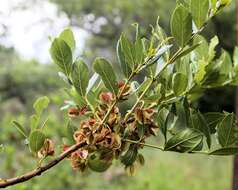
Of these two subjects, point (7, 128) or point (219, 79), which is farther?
point (7, 128)

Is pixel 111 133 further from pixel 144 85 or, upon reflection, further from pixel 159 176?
pixel 159 176

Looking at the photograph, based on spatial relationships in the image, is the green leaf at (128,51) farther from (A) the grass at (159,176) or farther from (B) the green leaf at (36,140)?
(A) the grass at (159,176)

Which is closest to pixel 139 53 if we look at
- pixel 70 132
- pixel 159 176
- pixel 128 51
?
pixel 128 51

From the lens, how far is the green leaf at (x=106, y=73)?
0.42m

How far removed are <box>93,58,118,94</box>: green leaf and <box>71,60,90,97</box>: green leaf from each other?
0.02 metres

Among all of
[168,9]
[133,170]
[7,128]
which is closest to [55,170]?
[7,128]

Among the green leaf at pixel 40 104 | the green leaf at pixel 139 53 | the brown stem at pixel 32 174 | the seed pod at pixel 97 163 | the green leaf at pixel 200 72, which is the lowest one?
the seed pod at pixel 97 163

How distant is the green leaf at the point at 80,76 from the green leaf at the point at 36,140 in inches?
2.2

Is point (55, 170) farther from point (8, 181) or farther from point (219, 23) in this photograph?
point (219, 23)

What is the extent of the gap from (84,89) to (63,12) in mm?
4931

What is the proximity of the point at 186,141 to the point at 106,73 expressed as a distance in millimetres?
93

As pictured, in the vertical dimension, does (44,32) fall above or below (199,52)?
below

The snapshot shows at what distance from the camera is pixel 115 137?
0.41 m

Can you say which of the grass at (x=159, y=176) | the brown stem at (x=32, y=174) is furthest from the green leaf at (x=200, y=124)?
the grass at (x=159, y=176)
